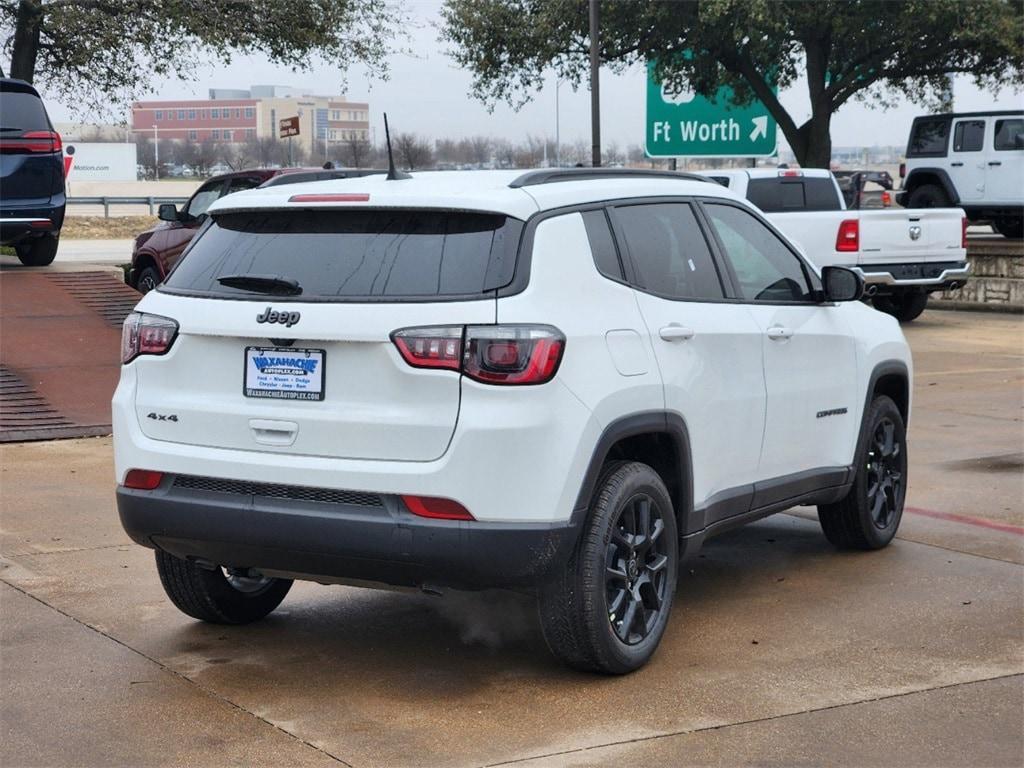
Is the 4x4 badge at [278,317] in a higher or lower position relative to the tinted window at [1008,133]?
lower

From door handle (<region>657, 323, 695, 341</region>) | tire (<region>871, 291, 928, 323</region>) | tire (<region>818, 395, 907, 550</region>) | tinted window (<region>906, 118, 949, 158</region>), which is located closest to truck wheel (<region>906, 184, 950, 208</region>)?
tinted window (<region>906, 118, 949, 158</region>)

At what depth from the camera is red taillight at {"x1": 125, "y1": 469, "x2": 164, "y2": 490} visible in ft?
17.0

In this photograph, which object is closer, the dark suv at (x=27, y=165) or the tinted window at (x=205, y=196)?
the dark suv at (x=27, y=165)

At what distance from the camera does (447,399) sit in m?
4.70

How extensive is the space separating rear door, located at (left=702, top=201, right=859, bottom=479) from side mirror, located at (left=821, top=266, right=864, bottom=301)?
9 centimetres

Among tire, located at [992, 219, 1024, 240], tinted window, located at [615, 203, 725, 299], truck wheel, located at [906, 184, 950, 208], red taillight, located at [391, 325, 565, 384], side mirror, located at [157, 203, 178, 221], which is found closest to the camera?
red taillight, located at [391, 325, 565, 384]

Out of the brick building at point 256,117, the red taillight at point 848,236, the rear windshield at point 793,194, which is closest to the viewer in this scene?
the red taillight at point 848,236

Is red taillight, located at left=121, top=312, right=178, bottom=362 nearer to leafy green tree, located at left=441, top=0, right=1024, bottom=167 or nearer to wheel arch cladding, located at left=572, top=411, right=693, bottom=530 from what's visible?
wheel arch cladding, located at left=572, top=411, right=693, bottom=530

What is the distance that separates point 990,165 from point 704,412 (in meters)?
21.0

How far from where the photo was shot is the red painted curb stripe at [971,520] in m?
7.65

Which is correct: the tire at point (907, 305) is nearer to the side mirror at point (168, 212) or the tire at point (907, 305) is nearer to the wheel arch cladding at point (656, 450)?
the side mirror at point (168, 212)

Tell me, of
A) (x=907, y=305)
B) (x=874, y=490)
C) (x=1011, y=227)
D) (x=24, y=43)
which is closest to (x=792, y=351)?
(x=874, y=490)

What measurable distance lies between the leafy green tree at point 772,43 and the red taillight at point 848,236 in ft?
27.5

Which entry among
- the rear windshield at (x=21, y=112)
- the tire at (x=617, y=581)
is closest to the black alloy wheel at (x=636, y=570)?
the tire at (x=617, y=581)
